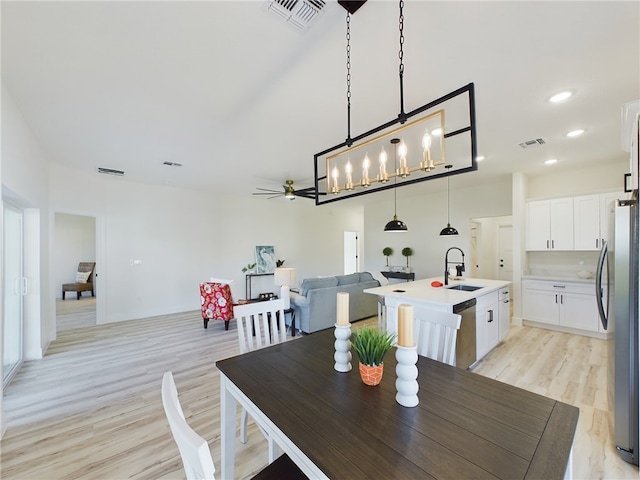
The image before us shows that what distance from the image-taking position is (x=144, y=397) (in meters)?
2.70

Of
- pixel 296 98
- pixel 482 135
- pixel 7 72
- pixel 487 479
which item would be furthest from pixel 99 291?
pixel 482 135

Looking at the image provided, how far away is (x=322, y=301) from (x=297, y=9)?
3.81 metres

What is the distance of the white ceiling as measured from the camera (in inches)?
63.7

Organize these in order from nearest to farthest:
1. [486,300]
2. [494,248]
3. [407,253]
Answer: [486,300] → [407,253] → [494,248]

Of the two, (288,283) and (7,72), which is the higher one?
(7,72)

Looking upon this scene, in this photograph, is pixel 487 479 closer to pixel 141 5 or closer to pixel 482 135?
pixel 141 5

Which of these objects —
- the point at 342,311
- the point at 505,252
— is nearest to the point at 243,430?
the point at 342,311

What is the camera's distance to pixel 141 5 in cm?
154

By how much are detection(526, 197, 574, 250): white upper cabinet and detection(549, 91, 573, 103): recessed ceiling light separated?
301cm

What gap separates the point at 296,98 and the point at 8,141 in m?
2.67

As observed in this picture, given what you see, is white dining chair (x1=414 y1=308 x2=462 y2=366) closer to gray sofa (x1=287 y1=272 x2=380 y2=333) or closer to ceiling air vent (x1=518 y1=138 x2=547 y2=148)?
gray sofa (x1=287 y1=272 x2=380 y2=333)

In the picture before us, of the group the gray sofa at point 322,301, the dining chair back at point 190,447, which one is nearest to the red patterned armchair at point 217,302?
the gray sofa at point 322,301

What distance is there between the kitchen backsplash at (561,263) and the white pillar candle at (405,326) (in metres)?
5.52

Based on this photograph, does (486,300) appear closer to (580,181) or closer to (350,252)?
(580,181)
